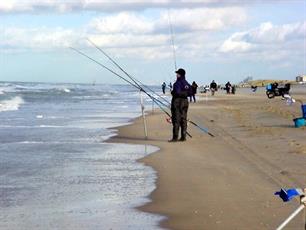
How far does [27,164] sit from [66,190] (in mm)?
2606

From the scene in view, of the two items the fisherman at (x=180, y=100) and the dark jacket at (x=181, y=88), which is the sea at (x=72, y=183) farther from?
the dark jacket at (x=181, y=88)

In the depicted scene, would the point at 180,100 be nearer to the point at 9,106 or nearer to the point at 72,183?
the point at 72,183

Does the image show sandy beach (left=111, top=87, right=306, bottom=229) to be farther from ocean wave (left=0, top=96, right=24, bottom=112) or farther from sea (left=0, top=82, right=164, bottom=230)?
ocean wave (left=0, top=96, right=24, bottom=112)

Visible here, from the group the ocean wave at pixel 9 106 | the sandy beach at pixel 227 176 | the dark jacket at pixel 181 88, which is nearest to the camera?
the sandy beach at pixel 227 176

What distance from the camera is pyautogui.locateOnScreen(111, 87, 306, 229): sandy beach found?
637 cm

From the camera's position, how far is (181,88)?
1384 cm

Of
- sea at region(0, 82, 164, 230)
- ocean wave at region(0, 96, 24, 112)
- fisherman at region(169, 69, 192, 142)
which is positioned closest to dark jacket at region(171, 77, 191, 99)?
fisherman at region(169, 69, 192, 142)

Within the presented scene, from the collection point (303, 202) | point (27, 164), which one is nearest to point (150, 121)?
point (27, 164)

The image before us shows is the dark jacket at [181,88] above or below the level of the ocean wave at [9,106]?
above

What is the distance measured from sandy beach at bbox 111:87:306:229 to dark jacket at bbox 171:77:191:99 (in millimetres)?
1103

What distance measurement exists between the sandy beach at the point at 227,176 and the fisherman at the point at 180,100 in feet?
1.64

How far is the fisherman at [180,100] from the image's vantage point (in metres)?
13.8

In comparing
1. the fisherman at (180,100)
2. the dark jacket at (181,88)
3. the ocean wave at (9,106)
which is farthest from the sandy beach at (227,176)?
the ocean wave at (9,106)

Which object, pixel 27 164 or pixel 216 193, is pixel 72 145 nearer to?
pixel 27 164
